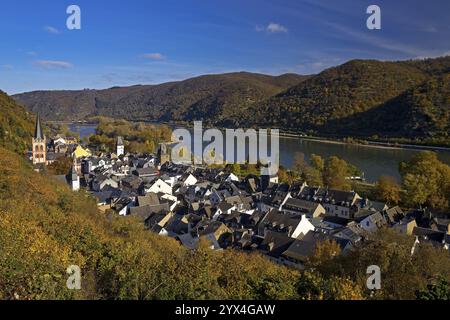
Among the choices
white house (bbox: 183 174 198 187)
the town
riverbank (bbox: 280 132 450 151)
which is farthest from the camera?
riverbank (bbox: 280 132 450 151)

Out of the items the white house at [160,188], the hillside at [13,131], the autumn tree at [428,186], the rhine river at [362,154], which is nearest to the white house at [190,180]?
the white house at [160,188]

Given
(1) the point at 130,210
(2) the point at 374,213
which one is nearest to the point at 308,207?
(2) the point at 374,213

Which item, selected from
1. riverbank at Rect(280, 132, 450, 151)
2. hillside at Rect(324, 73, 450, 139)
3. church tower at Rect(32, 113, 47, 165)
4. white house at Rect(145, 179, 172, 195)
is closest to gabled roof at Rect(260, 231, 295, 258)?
white house at Rect(145, 179, 172, 195)

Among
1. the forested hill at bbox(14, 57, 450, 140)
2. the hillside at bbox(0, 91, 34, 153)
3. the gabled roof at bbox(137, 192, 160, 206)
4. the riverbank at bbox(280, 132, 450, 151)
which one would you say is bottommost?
the gabled roof at bbox(137, 192, 160, 206)

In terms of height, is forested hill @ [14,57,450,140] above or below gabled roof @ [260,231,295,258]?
above

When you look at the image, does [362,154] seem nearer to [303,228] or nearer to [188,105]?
[303,228]

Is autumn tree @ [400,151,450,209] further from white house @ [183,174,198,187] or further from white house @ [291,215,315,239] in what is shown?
white house @ [183,174,198,187]
